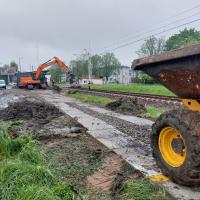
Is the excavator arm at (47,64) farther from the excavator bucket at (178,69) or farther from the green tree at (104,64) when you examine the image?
the green tree at (104,64)

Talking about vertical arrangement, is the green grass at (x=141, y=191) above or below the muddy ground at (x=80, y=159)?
above

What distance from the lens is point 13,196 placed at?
14.8 ft

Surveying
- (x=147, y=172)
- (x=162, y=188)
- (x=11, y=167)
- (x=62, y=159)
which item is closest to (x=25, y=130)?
(x=62, y=159)

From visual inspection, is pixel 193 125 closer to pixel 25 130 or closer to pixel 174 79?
pixel 174 79

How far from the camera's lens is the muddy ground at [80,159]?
5183 mm

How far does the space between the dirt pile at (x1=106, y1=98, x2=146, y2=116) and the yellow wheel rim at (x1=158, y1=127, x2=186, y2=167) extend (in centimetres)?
760

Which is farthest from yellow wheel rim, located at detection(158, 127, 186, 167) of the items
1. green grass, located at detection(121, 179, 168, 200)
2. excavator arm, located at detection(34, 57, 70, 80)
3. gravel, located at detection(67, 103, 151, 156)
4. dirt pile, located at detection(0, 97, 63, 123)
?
excavator arm, located at detection(34, 57, 70, 80)

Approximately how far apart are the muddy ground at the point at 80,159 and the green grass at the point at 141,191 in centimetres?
16

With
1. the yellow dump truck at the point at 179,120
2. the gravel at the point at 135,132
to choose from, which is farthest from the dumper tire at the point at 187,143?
the gravel at the point at 135,132

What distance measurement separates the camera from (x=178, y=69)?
15.6 feet

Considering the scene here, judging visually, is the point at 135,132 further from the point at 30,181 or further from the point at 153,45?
the point at 153,45

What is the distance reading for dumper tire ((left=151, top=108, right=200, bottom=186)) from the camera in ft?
14.7

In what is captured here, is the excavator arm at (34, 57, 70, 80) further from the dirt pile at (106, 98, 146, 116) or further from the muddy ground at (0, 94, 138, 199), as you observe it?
the muddy ground at (0, 94, 138, 199)

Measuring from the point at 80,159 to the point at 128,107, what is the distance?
7.83 meters
